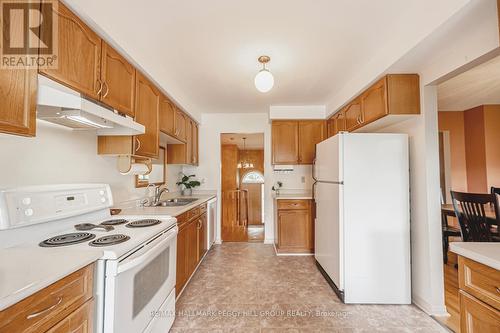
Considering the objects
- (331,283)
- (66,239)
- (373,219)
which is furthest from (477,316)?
(66,239)

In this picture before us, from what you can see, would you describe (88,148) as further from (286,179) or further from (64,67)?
(286,179)

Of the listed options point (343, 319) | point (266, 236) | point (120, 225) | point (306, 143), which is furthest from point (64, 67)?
point (266, 236)

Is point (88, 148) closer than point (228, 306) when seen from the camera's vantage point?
Yes

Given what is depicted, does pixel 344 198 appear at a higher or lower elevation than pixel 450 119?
lower

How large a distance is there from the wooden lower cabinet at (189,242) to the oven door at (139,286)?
416mm

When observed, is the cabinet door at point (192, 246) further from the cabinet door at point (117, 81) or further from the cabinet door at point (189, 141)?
the cabinet door at point (117, 81)

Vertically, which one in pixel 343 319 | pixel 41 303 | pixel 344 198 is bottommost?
pixel 343 319

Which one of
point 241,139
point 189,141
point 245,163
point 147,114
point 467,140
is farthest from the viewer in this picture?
point 245,163

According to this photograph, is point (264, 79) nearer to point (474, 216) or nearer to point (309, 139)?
point (309, 139)

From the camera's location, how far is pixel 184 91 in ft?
10.5

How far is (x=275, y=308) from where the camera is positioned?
6.87 ft

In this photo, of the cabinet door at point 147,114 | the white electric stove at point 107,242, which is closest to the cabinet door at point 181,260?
the white electric stove at point 107,242

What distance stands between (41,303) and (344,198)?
2192 millimetres

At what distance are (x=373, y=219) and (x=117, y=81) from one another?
2.56 metres
